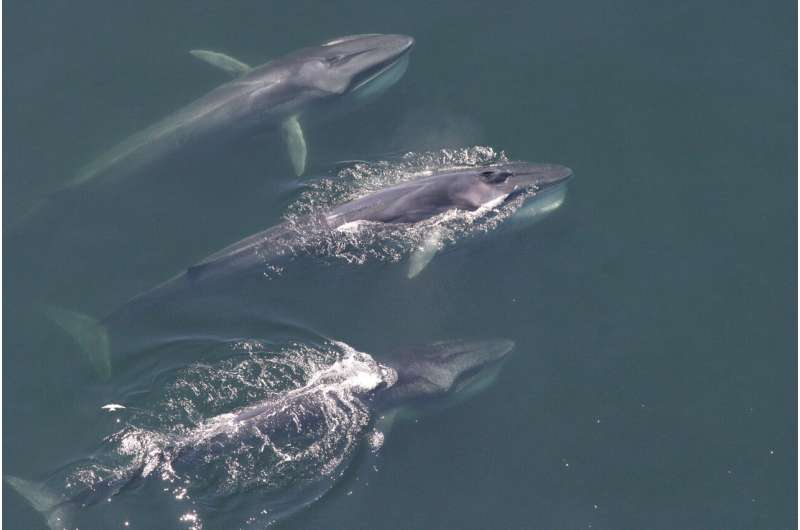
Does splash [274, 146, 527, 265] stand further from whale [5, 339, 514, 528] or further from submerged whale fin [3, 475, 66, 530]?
submerged whale fin [3, 475, 66, 530]

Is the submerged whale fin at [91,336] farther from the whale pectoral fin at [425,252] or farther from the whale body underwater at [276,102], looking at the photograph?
the whale pectoral fin at [425,252]

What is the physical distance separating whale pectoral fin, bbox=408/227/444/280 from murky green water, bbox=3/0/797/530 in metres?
0.34

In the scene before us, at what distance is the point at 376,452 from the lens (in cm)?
2689

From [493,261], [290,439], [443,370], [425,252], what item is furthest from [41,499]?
[493,261]

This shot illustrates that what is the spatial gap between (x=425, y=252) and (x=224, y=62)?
9174mm

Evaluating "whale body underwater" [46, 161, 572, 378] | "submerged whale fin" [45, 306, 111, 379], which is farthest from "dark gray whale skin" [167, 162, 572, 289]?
"submerged whale fin" [45, 306, 111, 379]

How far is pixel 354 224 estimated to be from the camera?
2944cm

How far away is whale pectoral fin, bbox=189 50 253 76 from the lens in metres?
33.3

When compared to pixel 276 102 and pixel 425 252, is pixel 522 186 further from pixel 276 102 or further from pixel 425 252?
pixel 276 102

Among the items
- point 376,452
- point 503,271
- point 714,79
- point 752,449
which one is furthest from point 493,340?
point 714,79

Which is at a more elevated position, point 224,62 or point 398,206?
point 224,62

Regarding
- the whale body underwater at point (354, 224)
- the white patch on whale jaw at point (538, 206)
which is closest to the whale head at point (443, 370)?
the whale body underwater at point (354, 224)

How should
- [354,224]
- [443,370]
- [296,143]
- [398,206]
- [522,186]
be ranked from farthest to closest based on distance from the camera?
[296,143] < [522,186] < [354,224] < [398,206] < [443,370]

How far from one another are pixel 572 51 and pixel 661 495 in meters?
14.1
